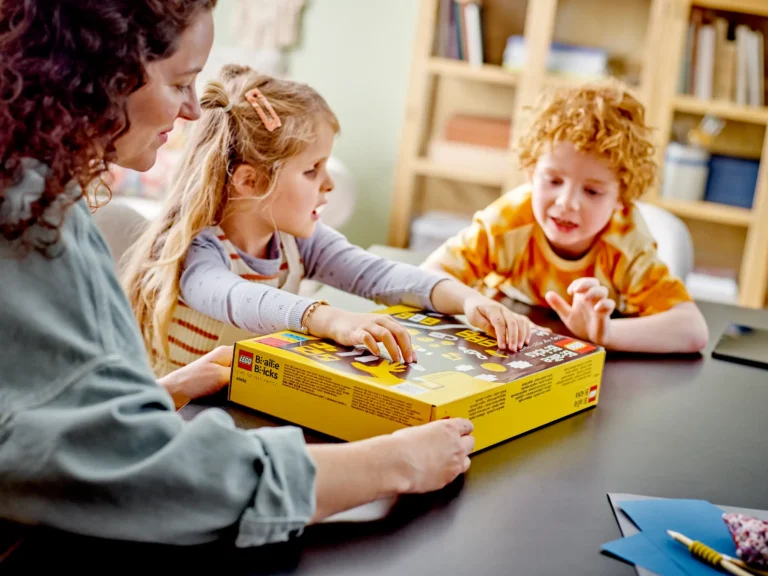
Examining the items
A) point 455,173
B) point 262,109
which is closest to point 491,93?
point 455,173

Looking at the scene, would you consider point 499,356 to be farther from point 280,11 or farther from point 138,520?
point 280,11

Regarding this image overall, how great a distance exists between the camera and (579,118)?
1726mm

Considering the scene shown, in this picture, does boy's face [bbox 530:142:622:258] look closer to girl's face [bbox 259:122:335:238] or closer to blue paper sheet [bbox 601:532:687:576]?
girl's face [bbox 259:122:335:238]

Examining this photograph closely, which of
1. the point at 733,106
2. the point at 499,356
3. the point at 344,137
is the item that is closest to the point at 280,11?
the point at 344,137

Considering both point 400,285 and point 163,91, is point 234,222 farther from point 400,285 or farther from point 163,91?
point 163,91

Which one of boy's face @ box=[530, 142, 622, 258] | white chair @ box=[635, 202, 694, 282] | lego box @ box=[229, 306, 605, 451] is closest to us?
lego box @ box=[229, 306, 605, 451]

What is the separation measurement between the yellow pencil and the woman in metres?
0.27

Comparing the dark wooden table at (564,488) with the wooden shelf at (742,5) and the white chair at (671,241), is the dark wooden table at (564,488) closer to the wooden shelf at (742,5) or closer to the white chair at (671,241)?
the white chair at (671,241)

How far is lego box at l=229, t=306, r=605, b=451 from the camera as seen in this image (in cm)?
95

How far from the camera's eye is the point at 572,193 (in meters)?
1.69

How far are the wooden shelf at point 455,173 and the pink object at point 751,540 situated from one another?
126 inches

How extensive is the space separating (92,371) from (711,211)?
347 cm

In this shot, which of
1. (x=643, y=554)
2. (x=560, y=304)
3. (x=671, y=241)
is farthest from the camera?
(x=671, y=241)

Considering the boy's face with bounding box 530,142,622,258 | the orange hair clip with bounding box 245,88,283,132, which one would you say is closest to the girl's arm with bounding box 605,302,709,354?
the boy's face with bounding box 530,142,622,258
